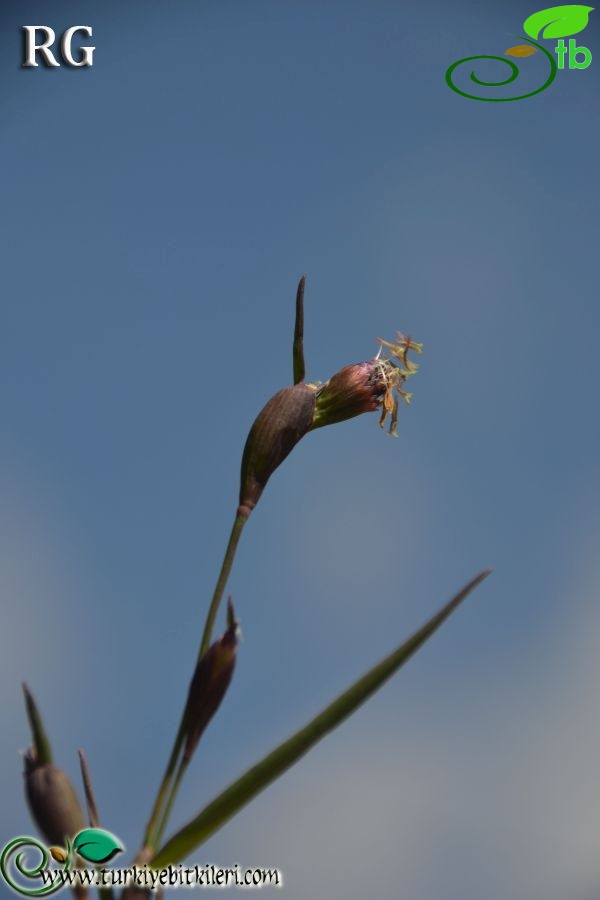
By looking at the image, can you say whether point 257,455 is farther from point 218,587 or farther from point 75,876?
point 75,876

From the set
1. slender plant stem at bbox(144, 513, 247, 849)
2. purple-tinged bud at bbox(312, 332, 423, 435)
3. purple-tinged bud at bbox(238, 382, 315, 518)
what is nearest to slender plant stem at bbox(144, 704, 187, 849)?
slender plant stem at bbox(144, 513, 247, 849)

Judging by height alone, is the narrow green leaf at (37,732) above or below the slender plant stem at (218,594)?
below

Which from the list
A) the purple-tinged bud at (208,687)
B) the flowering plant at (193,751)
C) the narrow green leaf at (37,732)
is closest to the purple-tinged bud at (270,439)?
the flowering plant at (193,751)

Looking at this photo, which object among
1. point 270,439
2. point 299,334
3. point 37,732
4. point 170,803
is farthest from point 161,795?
point 299,334

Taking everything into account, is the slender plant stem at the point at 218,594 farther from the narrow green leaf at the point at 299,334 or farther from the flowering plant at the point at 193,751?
the narrow green leaf at the point at 299,334

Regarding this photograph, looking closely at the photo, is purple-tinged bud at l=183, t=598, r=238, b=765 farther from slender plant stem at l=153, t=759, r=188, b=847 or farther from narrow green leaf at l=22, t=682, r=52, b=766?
narrow green leaf at l=22, t=682, r=52, b=766

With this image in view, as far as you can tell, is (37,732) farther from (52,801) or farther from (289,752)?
(289,752)
